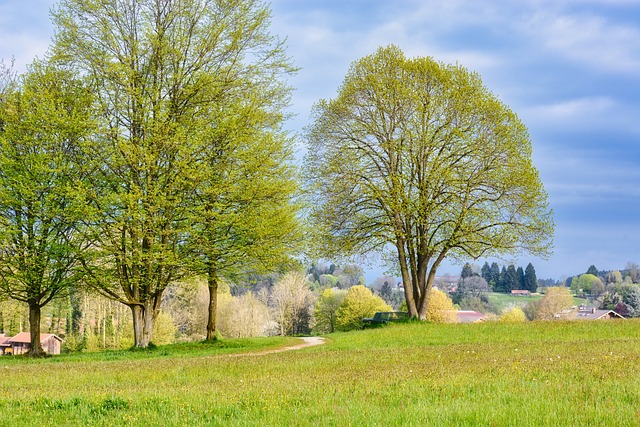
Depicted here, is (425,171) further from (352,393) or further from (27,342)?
(27,342)

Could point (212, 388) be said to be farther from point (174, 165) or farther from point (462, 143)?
point (462, 143)

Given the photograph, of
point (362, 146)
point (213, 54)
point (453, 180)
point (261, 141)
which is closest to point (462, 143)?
point (453, 180)

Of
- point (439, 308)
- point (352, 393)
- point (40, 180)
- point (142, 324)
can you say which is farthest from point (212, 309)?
point (439, 308)

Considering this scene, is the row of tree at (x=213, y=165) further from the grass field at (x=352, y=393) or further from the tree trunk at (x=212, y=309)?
the grass field at (x=352, y=393)

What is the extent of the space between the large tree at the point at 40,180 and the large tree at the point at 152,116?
148 cm

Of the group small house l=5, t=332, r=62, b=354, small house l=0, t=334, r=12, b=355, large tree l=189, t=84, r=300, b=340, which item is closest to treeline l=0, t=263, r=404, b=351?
small house l=5, t=332, r=62, b=354

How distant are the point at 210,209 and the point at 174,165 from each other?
265 cm

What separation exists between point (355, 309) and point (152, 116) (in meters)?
54.6

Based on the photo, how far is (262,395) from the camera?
30.4ft

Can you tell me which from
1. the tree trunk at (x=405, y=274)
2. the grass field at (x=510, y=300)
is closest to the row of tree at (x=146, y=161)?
the tree trunk at (x=405, y=274)

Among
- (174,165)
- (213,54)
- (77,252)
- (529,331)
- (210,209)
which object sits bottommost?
(529,331)

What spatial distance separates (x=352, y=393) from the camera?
9070 millimetres

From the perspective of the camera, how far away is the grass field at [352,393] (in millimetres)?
7203

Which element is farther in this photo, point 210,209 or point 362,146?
point 362,146
